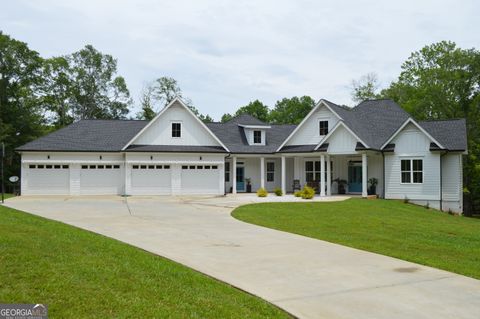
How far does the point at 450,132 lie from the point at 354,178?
6.57 meters

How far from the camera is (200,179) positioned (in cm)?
3088

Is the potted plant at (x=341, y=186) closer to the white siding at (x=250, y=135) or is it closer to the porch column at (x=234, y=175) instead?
the white siding at (x=250, y=135)

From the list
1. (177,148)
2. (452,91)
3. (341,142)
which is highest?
(452,91)

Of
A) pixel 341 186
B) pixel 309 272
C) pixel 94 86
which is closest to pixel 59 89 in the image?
pixel 94 86

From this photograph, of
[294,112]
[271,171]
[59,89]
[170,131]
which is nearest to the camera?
[170,131]

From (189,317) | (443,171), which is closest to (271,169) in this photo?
(443,171)

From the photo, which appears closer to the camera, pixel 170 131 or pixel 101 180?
pixel 101 180

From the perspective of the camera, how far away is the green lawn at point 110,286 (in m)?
5.67

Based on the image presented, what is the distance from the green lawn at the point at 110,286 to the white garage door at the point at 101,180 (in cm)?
2115

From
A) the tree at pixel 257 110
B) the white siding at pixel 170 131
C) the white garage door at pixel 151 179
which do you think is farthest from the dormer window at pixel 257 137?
the tree at pixel 257 110

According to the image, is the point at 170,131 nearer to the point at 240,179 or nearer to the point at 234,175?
the point at 234,175

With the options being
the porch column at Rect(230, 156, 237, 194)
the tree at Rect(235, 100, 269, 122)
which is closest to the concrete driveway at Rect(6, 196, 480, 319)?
the porch column at Rect(230, 156, 237, 194)

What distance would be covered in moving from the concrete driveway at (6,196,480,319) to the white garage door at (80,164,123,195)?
52.9 feet

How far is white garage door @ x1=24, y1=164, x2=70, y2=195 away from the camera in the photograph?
28906mm
